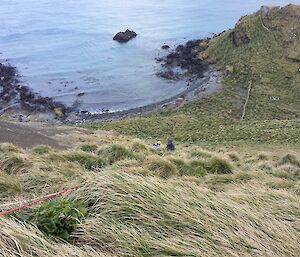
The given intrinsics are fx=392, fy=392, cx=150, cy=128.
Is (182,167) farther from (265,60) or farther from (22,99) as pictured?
(265,60)

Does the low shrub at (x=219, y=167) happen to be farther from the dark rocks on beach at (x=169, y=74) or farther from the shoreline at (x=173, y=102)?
the dark rocks on beach at (x=169, y=74)

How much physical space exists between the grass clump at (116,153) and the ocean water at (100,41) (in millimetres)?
34280

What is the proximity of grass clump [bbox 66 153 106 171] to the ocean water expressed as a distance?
35.2m

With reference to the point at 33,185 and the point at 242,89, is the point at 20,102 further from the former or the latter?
the point at 33,185

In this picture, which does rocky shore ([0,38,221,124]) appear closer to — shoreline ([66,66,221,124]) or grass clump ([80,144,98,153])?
shoreline ([66,66,221,124])

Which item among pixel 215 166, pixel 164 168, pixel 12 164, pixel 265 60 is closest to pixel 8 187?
pixel 12 164

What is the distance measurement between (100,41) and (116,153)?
206 feet

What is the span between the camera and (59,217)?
418cm

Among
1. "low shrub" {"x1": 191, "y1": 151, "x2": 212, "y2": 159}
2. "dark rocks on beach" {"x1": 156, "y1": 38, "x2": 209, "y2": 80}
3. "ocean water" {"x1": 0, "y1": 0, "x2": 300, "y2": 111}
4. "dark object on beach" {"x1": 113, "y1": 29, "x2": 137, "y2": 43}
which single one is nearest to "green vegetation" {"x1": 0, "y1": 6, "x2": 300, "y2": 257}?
"low shrub" {"x1": 191, "y1": 151, "x2": 212, "y2": 159}

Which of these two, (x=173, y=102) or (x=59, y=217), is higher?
(x=59, y=217)

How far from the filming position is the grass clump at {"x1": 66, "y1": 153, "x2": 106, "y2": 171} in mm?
8781

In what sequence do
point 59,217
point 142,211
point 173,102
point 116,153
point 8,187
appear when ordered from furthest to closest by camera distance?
point 173,102
point 116,153
point 8,187
point 142,211
point 59,217

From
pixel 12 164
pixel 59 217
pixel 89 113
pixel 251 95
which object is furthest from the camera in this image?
pixel 251 95

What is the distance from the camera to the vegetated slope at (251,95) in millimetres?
29766
